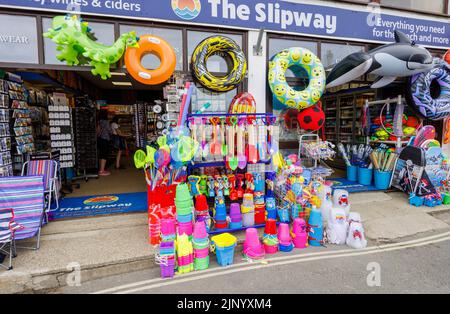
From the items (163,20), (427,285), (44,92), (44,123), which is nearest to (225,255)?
(427,285)

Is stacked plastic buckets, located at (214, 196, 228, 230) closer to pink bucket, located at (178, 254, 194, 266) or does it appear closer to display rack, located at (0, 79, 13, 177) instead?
pink bucket, located at (178, 254, 194, 266)

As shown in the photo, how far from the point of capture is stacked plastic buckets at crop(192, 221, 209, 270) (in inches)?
119

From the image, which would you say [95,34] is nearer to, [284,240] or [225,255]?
[225,255]

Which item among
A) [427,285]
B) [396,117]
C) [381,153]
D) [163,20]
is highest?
[163,20]

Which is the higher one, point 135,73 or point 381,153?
point 135,73

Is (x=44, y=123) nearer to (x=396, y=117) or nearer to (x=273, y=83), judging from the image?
(x=273, y=83)

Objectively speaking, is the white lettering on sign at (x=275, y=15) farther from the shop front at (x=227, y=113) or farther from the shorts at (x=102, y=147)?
the shorts at (x=102, y=147)

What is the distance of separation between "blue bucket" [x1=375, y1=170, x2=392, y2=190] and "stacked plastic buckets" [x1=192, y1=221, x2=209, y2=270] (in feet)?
15.1

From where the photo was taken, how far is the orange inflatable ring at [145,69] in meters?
3.78

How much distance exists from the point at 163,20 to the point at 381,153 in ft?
17.3

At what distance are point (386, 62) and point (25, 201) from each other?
615 cm

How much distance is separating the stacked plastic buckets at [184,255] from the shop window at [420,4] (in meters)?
6.45

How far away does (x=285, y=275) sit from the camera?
288cm

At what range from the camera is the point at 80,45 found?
3457 mm
